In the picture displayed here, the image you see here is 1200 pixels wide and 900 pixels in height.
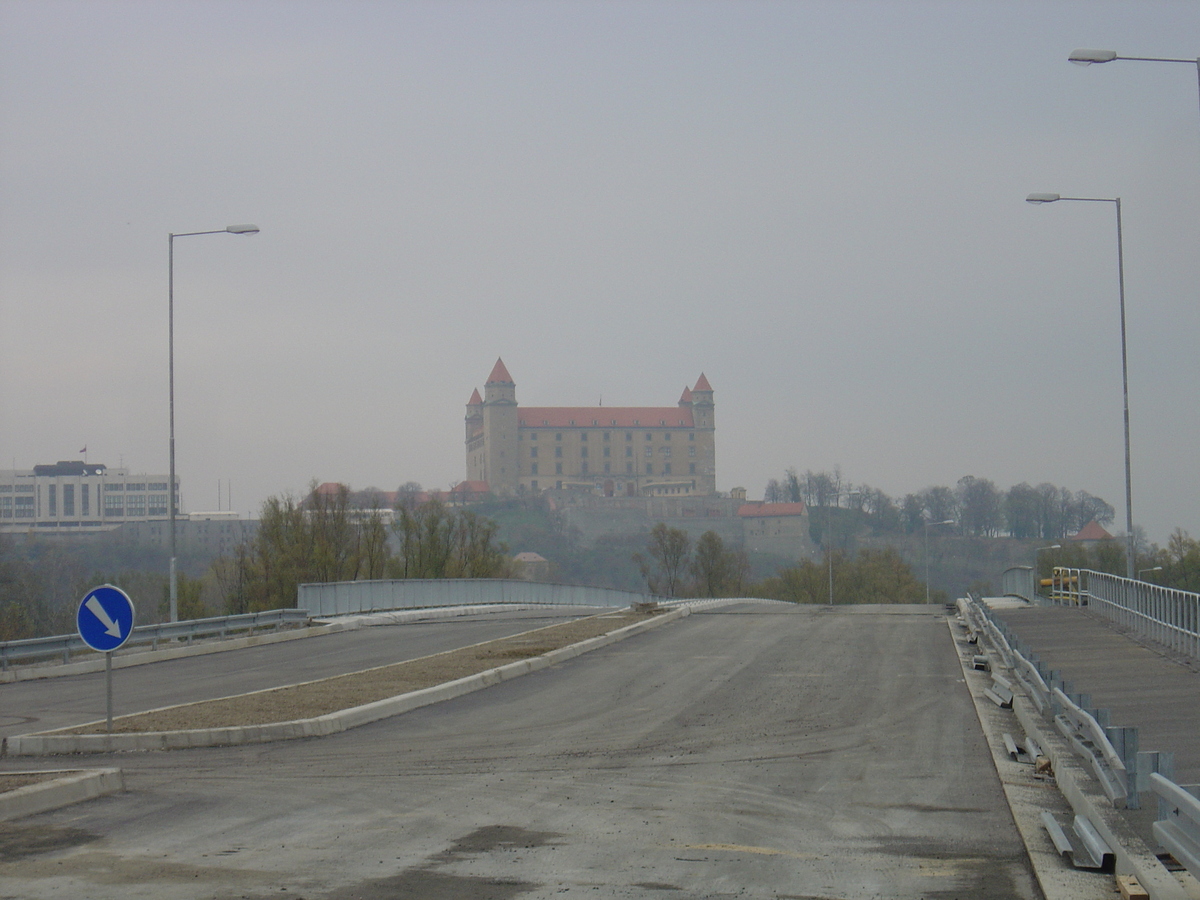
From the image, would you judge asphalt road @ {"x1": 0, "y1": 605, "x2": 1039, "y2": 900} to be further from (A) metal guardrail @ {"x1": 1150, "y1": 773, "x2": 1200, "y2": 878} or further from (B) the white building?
(B) the white building

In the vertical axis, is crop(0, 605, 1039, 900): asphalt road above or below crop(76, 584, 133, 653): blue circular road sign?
below

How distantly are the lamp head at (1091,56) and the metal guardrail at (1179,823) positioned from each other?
18050 millimetres

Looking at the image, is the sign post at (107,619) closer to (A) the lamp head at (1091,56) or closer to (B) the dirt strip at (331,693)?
(B) the dirt strip at (331,693)

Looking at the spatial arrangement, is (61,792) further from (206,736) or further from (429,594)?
(429,594)

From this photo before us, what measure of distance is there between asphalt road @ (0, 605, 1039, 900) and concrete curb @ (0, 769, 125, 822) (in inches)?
6.5

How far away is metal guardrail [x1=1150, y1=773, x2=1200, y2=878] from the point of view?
18.9 ft

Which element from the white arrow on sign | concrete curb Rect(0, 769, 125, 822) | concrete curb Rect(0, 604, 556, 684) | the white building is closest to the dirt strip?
the white arrow on sign

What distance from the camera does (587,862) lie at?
7734 mm

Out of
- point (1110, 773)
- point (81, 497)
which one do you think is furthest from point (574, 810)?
point (81, 497)

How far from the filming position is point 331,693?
16.7 meters

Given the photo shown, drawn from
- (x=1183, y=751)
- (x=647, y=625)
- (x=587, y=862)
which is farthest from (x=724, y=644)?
(x=587, y=862)

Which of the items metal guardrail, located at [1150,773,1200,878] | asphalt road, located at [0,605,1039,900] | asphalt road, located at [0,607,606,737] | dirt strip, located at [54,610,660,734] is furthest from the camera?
asphalt road, located at [0,607,606,737]

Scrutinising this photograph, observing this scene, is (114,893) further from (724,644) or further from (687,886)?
(724,644)

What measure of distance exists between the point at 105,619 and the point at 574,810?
641cm
